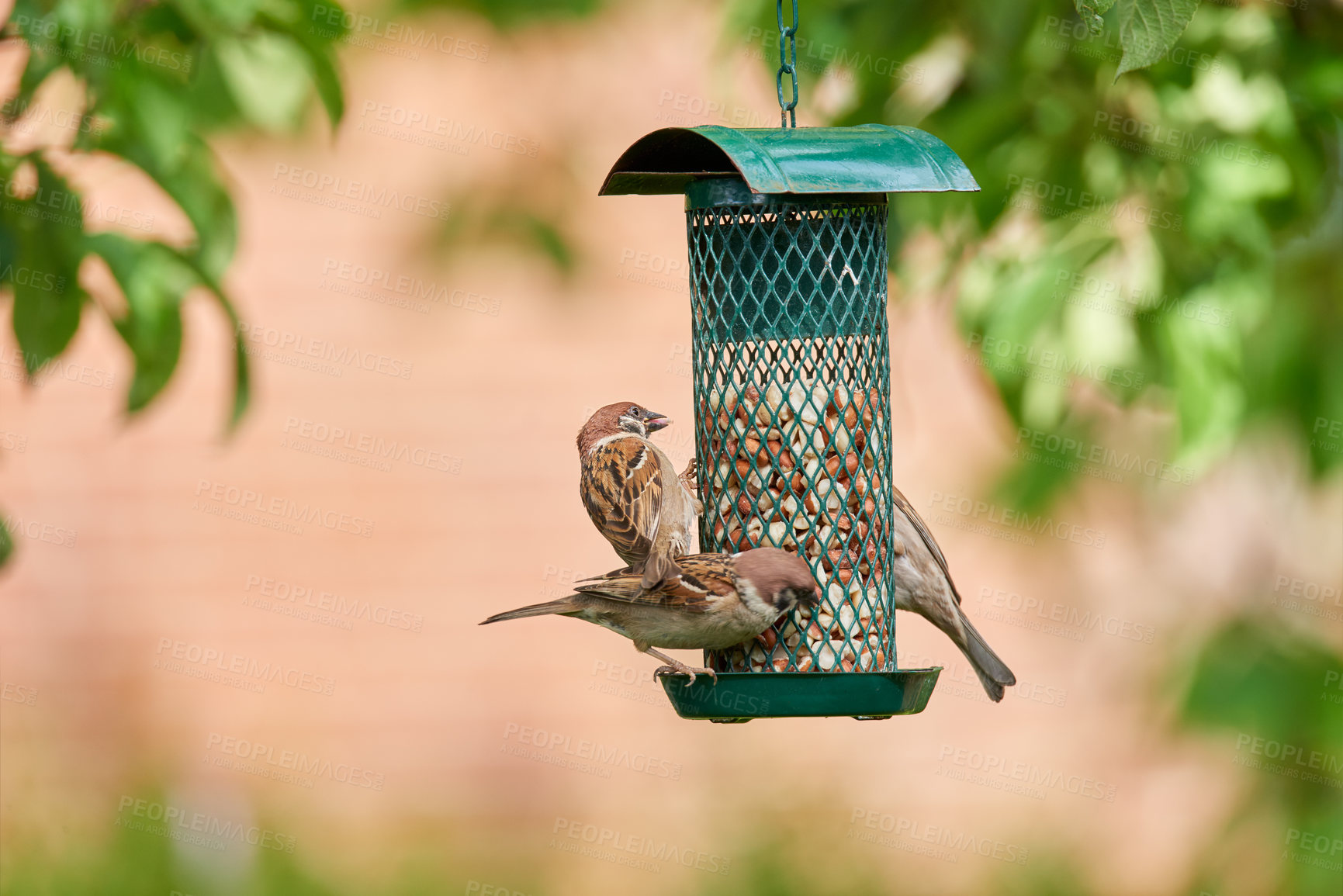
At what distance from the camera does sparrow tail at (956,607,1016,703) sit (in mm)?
4891

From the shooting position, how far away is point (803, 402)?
3947mm

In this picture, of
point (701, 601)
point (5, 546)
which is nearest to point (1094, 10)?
point (701, 601)

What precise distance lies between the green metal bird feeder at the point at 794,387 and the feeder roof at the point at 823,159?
23 millimetres

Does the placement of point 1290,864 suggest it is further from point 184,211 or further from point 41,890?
point 41,890

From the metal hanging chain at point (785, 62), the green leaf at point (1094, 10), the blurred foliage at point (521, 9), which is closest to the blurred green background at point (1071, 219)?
the metal hanging chain at point (785, 62)

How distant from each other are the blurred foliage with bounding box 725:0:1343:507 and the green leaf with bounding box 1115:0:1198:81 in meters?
1.62

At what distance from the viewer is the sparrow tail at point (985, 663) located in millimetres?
4891

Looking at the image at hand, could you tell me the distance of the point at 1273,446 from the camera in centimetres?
443

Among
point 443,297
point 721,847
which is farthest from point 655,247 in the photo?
point 721,847

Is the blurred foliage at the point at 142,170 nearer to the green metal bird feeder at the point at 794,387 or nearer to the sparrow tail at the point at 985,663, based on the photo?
the green metal bird feeder at the point at 794,387

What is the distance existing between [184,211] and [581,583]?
53.9 inches

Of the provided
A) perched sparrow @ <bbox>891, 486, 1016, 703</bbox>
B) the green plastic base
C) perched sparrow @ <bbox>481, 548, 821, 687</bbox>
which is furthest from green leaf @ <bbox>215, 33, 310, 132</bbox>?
perched sparrow @ <bbox>891, 486, 1016, 703</bbox>

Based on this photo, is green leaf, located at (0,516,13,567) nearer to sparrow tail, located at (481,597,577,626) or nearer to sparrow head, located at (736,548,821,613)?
sparrow tail, located at (481,597,577,626)

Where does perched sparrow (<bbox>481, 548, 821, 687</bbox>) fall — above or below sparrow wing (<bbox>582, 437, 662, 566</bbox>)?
below
